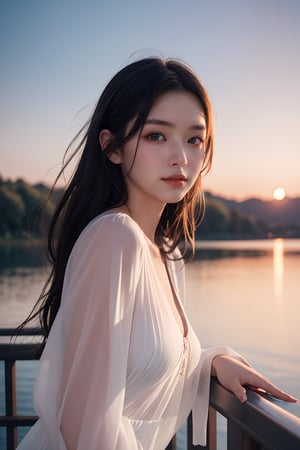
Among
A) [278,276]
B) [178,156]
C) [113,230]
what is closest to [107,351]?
[113,230]

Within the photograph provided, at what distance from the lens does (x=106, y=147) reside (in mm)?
1428

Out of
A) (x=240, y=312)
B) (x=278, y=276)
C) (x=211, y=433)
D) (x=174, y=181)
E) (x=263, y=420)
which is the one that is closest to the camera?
(x=263, y=420)

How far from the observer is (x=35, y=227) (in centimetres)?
179

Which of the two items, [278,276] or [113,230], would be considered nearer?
[113,230]

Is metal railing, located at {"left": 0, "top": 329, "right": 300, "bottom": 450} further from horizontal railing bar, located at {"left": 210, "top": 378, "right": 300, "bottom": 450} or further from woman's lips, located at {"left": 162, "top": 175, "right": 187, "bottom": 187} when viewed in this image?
woman's lips, located at {"left": 162, "top": 175, "right": 187, "bottom": 187}

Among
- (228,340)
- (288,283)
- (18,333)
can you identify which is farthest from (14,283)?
(18,333)

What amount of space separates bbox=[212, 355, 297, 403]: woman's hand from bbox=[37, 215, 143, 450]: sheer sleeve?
25 cm

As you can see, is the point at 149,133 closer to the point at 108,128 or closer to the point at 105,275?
the point at 108,128

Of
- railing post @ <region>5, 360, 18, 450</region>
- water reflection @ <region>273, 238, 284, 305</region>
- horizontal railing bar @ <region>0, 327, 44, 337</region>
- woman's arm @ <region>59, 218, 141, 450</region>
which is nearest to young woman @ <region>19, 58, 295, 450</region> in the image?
woman's arm @ <region>59, 218, 141, 450</region>

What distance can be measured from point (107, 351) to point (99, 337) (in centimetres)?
3

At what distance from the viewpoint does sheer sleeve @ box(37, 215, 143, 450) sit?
3.64 ft

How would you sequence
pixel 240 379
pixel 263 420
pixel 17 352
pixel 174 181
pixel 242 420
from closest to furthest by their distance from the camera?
1. pixel 263 420
2. pixel 242 420
3. pixel 240 379
4. pixel 174 181
5. pixel 17 352

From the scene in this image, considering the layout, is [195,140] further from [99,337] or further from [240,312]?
[240,312]

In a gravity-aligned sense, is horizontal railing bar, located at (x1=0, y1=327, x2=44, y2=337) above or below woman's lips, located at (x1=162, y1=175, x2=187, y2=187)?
below
